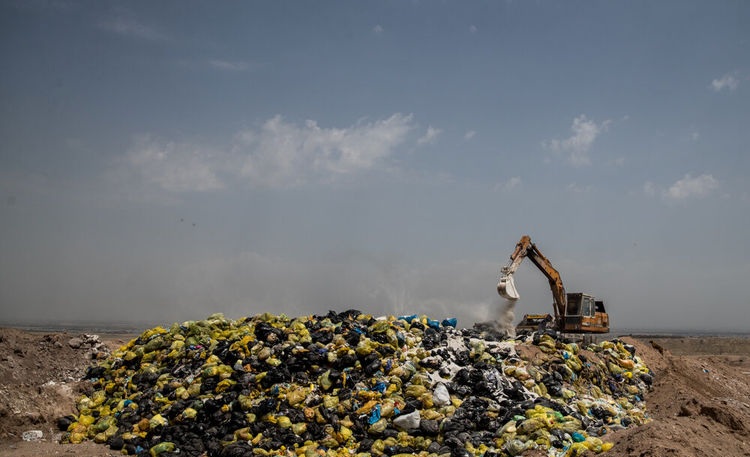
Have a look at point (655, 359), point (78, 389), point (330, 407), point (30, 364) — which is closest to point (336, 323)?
point (330, 407)

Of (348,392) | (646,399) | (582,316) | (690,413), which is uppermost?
(582,316)

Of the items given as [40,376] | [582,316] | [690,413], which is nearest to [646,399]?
[690,413]

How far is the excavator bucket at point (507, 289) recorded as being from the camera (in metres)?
15.2

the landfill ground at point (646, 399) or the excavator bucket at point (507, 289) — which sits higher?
the excavator bucket at point (507, 289)

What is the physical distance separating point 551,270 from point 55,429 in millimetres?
14248

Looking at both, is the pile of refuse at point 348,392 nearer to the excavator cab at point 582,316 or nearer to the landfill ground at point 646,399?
the landfill ground at point 646,399

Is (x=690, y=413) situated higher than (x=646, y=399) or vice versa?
(x=690, y=413)

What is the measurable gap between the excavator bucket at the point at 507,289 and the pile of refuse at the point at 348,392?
1480 mm

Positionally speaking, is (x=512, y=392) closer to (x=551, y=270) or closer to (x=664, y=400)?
(x=664, y=400)

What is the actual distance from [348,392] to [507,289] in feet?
20.9

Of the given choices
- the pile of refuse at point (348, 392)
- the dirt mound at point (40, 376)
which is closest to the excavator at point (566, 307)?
the pile of refuse at point (348, 392)

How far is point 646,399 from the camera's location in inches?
523

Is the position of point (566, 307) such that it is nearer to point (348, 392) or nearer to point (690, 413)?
point (690, 413)

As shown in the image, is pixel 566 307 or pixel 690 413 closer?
pixel 690 413
